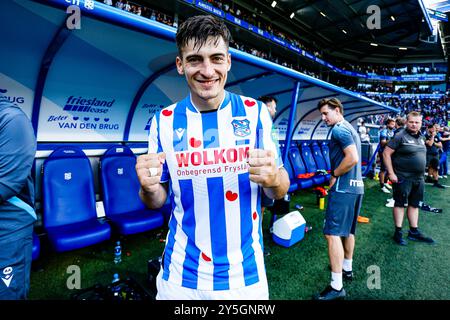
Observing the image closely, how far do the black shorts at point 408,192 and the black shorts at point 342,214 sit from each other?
1.70 metres

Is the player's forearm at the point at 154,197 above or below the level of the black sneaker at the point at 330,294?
above

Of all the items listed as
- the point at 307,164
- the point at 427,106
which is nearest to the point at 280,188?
the point at 307,164

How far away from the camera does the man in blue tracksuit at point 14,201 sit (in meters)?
1.17

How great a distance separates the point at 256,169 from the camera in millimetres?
802

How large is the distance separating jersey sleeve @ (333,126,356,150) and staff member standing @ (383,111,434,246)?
1713 mm

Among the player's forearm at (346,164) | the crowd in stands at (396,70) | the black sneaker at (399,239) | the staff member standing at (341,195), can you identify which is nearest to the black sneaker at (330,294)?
the staff member standing at (341,195)

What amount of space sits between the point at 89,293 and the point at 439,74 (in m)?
39.4

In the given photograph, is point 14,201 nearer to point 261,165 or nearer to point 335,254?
point 261,165

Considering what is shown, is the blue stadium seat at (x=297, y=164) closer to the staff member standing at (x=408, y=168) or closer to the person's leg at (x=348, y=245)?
the staff member standing at (x=408, y=168)

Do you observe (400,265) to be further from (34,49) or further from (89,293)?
(34,49)

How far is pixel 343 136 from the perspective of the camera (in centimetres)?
241

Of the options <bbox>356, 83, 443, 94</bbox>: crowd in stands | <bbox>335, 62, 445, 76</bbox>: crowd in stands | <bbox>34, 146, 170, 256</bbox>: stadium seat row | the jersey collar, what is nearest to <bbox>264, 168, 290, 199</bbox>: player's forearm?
the jersey collar

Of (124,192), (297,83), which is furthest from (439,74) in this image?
(124,192)

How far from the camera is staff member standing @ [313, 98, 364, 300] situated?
2287 millimetres
